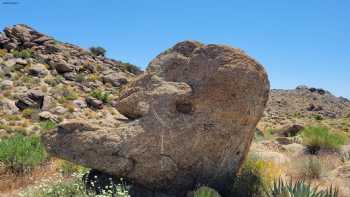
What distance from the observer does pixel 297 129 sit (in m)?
22.8

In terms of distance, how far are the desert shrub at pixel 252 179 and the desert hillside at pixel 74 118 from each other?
0.06 ft

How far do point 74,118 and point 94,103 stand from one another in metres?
10.3

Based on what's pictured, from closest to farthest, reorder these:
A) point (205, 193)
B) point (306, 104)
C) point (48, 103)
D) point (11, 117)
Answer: point (205, 193) < point (11, 117) < point (48, 103) < point (306, 104)

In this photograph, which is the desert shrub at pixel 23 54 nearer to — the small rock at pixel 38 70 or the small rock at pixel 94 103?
the small rock at pixel 38 70

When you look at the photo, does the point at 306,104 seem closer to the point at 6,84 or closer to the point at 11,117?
the point at 6,84

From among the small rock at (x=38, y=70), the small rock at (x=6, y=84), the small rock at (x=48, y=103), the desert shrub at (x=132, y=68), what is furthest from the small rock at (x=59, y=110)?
the desert shrub at (x=132, y=68)

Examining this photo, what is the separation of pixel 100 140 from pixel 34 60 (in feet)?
108

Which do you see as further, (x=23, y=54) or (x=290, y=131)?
(x=23, y=54)

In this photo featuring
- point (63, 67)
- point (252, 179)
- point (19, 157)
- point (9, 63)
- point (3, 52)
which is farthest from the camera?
point (3, 52)

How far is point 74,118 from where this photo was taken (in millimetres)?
20484

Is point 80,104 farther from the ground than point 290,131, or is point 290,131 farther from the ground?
point 80,104

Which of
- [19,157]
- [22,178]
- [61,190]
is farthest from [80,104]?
[61,190]

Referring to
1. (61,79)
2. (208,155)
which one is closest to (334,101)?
(61,79)

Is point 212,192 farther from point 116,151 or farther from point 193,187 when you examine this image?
point 116,151
